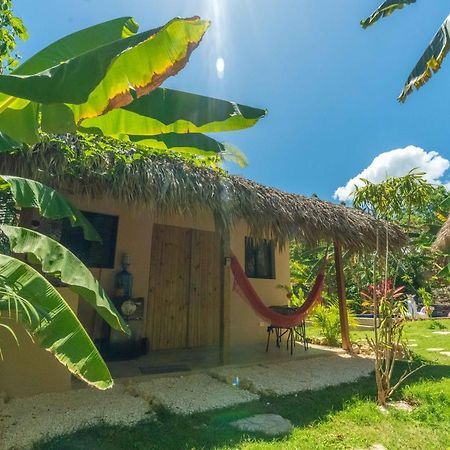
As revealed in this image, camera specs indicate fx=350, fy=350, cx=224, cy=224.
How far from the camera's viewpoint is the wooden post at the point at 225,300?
15.4ft

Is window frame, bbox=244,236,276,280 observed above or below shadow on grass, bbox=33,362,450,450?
above

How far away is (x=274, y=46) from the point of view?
20.4 feet

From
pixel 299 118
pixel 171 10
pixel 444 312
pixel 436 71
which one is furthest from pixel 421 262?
pixel 171 10

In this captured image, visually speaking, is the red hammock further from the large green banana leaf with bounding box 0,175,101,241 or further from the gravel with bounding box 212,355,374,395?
the large green banana leaf with bounding box 0,175,101,241

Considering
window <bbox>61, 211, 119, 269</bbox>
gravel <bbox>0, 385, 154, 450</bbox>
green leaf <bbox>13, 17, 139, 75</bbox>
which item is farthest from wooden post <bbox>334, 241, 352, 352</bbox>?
green leaf <bbox>13, 17, 139, 75</bbox>

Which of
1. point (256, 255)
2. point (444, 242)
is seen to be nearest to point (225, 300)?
point (256, 255)

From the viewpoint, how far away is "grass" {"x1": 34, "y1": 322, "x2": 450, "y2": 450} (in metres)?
2.54

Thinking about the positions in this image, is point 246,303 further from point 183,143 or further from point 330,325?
point 183,143

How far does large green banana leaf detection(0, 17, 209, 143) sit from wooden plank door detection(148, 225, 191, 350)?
4109mm

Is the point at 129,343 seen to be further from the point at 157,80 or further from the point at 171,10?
the point at 171,10

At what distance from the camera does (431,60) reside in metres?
5.86

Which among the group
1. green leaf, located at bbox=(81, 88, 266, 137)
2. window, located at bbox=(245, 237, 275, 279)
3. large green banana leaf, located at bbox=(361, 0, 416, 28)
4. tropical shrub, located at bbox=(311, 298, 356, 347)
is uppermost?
large green banana leaf, located at bbox=(361, 0, 416, 28)

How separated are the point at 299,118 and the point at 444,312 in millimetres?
12101

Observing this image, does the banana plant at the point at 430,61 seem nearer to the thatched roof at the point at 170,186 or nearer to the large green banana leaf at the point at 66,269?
the thatched roof at the point at 170,186
